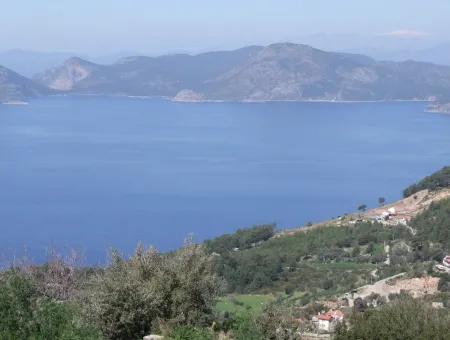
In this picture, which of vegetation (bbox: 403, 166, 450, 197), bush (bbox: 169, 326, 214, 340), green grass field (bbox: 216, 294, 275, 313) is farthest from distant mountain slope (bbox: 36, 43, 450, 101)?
bush (bbox: 169, 326, 214, 340)

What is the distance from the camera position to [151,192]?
4797 cm

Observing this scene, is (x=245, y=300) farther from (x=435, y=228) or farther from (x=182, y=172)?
(x=182, y=172)

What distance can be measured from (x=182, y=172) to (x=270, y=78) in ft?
351

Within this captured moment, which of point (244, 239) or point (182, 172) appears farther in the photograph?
point (182, 172)

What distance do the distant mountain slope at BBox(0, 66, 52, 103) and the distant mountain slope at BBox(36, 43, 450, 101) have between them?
17.5m

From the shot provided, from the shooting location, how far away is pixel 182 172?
5538 centimetres

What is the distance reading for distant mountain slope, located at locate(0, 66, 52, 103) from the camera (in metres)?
128

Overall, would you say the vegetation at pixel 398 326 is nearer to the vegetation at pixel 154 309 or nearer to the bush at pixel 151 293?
the vegetation at pixel 154 309

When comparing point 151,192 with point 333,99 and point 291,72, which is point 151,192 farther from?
point 291,72

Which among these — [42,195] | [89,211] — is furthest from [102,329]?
[42,195]

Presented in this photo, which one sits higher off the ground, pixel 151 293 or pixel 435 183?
pixel 151 293

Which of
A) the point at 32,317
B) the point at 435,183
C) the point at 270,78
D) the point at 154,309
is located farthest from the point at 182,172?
the point at 270,78

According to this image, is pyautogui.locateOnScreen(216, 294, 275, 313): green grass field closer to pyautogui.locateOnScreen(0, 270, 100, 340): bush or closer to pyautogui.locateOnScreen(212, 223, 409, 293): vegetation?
pyautogui.locateOnScreen(212, 223, 409, 293): vegetation

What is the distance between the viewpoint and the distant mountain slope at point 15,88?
421ft
